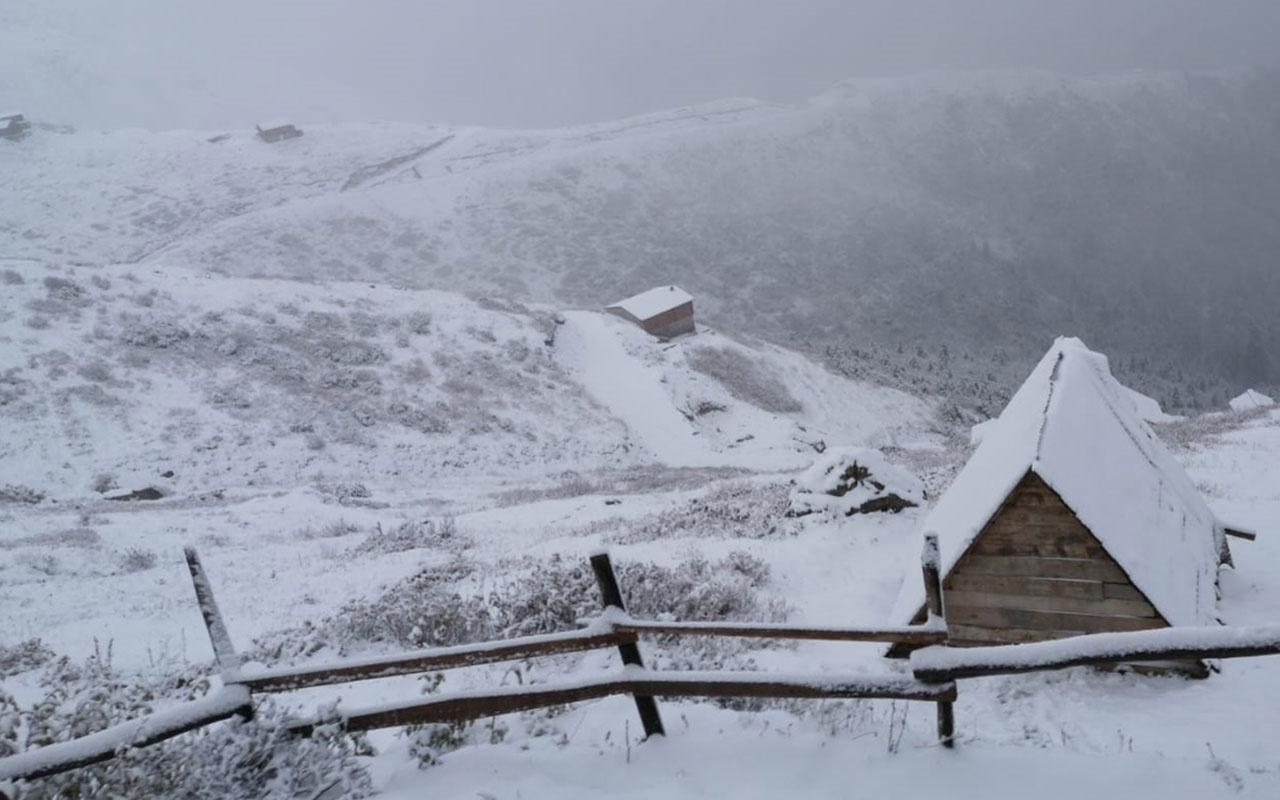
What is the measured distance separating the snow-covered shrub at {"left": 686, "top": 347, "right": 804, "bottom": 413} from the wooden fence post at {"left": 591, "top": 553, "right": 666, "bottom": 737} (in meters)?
39.0

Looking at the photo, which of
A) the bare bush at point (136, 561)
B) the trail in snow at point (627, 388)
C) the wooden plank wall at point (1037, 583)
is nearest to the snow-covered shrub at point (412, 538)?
the bare bush at point (136, 561)

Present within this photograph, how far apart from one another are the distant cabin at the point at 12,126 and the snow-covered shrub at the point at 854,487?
99778mm

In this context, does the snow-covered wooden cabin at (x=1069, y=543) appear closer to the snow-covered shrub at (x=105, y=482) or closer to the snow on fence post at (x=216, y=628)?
the snow on fence post at (x=216, y=628)

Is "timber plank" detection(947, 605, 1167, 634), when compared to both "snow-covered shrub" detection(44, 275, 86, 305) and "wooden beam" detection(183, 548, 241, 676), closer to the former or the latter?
"wooden beam" detection(183, 548, 241, 676)

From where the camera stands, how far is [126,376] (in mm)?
29031

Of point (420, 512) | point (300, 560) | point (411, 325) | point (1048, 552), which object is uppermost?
point (411, 325)

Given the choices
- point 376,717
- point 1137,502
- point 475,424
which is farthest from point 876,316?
point 376,717

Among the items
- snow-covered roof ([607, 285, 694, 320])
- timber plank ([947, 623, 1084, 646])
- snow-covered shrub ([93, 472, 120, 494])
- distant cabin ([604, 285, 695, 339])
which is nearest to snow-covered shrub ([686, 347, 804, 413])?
distant cabin ([604, 285, 695, 339])

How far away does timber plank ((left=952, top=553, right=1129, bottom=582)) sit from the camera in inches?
317

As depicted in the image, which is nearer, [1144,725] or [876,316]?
[1144,725]

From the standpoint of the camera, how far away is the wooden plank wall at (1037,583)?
8070mm

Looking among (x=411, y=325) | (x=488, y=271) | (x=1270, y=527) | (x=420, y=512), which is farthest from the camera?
(x=488, y=271)

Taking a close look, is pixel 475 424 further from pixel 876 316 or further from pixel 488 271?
pixel 876 316

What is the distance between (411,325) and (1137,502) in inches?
1472
